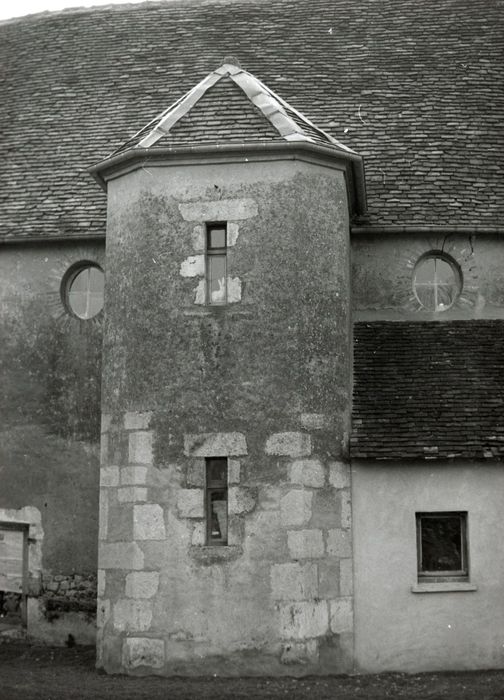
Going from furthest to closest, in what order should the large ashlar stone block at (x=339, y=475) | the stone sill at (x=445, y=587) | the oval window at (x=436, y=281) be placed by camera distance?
1. the oval window at (x=436, y=281)
2. the large ashlar stone block at (x=339, y=475)
3. the stone sill at (x=445, y=587)

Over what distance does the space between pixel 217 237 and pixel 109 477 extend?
136 inches

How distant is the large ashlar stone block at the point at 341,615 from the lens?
1305 centimetres

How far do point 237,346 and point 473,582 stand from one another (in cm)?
425

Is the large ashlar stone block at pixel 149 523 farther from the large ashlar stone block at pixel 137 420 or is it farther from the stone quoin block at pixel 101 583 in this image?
the large ashlar stone block at pixel 137 420

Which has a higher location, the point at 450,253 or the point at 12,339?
the point at 450,253

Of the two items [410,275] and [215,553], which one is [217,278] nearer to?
[410,275]

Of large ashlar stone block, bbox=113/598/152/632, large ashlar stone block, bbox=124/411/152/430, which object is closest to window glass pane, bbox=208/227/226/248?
large ashlar stone block, bbox=124/411/152/430

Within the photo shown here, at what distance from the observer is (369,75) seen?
18438 mm

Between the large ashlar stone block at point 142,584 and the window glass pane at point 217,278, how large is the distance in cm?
359

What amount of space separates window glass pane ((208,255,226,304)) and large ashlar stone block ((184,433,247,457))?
5.84 ft

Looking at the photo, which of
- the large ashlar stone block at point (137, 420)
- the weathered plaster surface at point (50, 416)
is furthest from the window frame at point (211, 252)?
the weathered plaster surface at point (50, 416)

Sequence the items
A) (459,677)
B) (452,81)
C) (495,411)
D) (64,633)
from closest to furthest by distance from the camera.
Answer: (459,677), (495,411), (64,633), (452,81)

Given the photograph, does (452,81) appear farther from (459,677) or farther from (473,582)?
(459,677)

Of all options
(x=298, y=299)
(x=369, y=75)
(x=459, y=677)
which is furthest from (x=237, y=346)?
(x=369, y=75)
